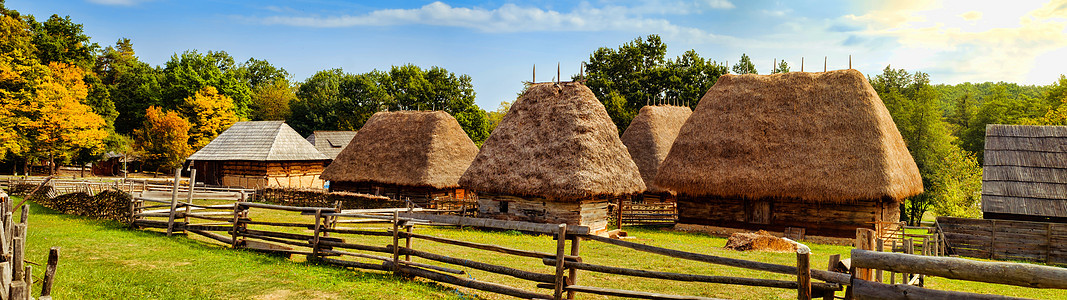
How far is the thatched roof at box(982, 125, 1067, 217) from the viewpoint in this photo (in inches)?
705

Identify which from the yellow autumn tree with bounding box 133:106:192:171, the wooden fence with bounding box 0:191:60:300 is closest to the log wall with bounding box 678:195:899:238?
the wooden fence with bounding box 0:191:60:300

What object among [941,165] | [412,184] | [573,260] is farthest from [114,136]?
[941,165]

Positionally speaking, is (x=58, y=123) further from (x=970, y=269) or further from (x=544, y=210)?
(x=970, y=269)

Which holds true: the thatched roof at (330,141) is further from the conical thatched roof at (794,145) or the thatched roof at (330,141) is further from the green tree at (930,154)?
the green tree at (930,154)

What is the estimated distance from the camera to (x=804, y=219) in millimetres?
21281

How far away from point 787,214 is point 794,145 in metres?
2.54

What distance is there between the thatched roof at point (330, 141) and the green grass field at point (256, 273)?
3142cm

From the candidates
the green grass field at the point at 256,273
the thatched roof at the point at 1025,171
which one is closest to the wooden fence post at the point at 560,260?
the green grass field at the point at 256,273

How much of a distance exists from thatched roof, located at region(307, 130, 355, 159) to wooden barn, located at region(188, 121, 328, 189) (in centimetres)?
926

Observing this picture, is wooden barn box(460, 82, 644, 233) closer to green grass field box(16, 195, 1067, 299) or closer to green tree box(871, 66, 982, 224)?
green grass field box(16, 195, 1067, 299)

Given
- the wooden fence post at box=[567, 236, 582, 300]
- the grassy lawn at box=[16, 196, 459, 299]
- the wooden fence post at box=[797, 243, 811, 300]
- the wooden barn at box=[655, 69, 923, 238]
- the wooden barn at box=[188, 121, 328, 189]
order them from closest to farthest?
1. the wooden fence post at box=[797, 243, 811, 300]
2. the wooden fence post at box=[567, 236, 582, 300]
3. the grassy lawn at box=[16, 196, 459, 299]
4. the wooden barn at box=[655, 69, 923, 238]
5. the wooden barn at box=[188, 121, 328, 189]

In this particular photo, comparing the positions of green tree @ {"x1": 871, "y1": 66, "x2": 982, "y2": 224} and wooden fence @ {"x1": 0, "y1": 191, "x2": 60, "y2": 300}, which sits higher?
green tree @ {"x1": 871, "y1": 66, "x2": 982, "y2": 224}

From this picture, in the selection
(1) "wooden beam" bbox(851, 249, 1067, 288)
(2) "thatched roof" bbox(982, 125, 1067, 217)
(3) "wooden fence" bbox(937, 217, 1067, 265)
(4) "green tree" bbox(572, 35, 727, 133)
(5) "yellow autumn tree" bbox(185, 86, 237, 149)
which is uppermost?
(4) "green tree" bbox(572, 35, 727, 133)

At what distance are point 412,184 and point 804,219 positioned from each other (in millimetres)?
16502
